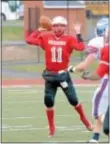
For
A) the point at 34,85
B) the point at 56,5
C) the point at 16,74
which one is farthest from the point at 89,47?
the point at 56,5

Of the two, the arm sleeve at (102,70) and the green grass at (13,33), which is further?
the green grass at (13,33)

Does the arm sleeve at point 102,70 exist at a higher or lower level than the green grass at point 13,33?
higher

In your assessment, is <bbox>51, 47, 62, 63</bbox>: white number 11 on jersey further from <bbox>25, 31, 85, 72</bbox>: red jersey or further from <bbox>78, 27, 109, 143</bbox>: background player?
<bbox>78, 27, 109, 143</bbox>: background player

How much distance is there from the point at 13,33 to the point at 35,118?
26688 mm

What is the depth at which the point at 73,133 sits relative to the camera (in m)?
11.7

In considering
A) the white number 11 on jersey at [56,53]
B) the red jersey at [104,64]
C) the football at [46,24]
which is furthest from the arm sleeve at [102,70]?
the football at [46,24]

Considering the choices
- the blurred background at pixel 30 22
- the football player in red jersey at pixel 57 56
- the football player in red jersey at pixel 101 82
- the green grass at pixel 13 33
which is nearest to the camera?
the football player in red jersey at pixel 101 82

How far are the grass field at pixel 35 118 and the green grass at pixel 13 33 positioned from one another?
1860 centimetres

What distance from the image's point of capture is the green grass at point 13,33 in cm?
3731

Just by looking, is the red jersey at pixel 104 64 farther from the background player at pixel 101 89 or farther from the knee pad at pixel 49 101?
the knee pad at pixel 49 101

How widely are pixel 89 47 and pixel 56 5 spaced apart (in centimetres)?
2415

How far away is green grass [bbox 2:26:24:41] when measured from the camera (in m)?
37.3

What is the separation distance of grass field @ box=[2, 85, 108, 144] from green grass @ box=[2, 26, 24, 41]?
18.6 m

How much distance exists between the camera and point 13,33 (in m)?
40.0
